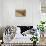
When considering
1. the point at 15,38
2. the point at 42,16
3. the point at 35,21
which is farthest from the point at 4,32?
the point at 42,16

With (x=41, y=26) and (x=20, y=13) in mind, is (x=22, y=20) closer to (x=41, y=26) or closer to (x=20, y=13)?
(x=20, y=13)

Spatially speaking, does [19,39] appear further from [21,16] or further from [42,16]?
[42,16]

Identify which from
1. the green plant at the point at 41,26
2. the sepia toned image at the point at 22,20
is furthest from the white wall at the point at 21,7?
the green plant at the point at 41,26

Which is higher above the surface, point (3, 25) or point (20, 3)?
point (20, 3)

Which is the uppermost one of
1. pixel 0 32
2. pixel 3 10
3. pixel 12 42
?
pixel 3 10

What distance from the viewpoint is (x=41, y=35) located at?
405 cm

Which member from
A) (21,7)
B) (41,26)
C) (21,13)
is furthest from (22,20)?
(41,26)

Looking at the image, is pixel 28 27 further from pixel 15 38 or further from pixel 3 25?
pixel 3 25

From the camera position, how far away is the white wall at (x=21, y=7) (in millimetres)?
4137

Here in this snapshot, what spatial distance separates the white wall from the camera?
414cm

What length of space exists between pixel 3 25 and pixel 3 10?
465mm

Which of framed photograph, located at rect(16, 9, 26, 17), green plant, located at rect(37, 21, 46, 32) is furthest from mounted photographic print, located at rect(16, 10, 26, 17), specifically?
green plant, located at rect(37, 21, 46, 32)

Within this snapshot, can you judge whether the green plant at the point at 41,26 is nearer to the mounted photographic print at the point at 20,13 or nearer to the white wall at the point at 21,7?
the white wall at the point at 21,7

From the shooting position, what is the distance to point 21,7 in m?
4.16
